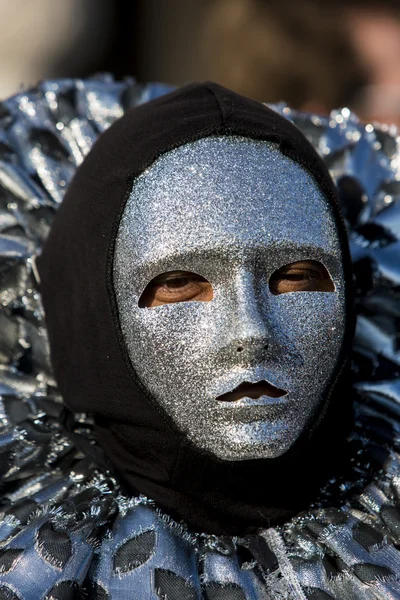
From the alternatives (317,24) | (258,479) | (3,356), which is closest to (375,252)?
(258,479)

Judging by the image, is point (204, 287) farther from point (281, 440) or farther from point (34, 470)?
point (34, 470)

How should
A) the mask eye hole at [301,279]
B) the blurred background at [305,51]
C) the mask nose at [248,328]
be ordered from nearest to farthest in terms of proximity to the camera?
the mask nose at [248,328], the mask eye hole at [301,279], the blurred background at [305,51]

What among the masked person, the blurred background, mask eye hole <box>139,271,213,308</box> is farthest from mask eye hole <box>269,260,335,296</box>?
the blurred background

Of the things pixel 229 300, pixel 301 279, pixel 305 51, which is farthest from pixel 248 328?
pixel 305 51

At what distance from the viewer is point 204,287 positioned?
1709mm

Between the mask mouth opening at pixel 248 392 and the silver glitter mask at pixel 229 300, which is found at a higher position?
the silver glitter mask at pixel 229 300

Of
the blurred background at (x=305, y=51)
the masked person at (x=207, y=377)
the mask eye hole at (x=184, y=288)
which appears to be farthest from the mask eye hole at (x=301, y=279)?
the blurred background at (x=305, y=51)

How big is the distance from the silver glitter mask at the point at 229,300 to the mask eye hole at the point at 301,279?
0.7 inches

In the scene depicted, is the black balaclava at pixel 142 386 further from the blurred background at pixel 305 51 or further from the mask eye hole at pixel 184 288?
the blurred background at pixel 305 51

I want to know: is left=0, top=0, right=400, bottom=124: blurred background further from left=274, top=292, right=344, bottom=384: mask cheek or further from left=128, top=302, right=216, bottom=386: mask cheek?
left=128, top=302, right=216, bottom=386: mask cheek

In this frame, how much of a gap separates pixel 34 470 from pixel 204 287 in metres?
0.53

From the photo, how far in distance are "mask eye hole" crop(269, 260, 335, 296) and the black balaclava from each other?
0.08 metres

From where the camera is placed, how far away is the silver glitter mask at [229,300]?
1647mm

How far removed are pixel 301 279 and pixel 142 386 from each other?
368 millimetres
